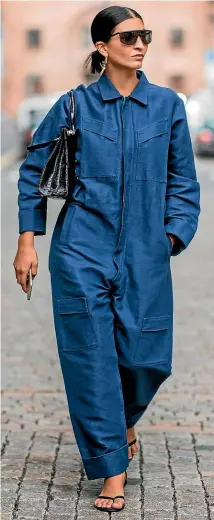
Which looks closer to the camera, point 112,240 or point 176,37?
point 112,240

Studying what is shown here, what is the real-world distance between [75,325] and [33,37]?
7858 cm

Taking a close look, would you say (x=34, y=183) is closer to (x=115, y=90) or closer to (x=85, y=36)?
(x=115, y=90)

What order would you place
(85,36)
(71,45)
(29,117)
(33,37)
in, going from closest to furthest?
(29,117) → (85,36) → (71,45) → (33,37)

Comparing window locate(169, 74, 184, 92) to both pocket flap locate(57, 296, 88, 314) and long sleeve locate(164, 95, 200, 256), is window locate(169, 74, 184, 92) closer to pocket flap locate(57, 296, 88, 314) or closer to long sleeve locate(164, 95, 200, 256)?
long sleeve locate(164, 95, 200, 256)

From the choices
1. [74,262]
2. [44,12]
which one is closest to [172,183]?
[74,262]

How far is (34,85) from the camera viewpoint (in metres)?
83.4

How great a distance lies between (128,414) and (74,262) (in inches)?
27.4

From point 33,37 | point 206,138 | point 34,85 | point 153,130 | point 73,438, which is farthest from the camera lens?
point 34,85

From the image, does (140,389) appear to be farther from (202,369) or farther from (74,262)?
(202,369)

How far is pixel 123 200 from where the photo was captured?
4695 millimetres

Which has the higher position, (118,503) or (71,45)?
(118,503)

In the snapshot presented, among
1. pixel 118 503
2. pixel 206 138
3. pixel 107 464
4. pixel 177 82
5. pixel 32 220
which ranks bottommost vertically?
pixel 177 82

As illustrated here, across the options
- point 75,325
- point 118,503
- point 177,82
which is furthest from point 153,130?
point 177,82

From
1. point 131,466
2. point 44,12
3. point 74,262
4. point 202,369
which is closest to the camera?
point 74,262
